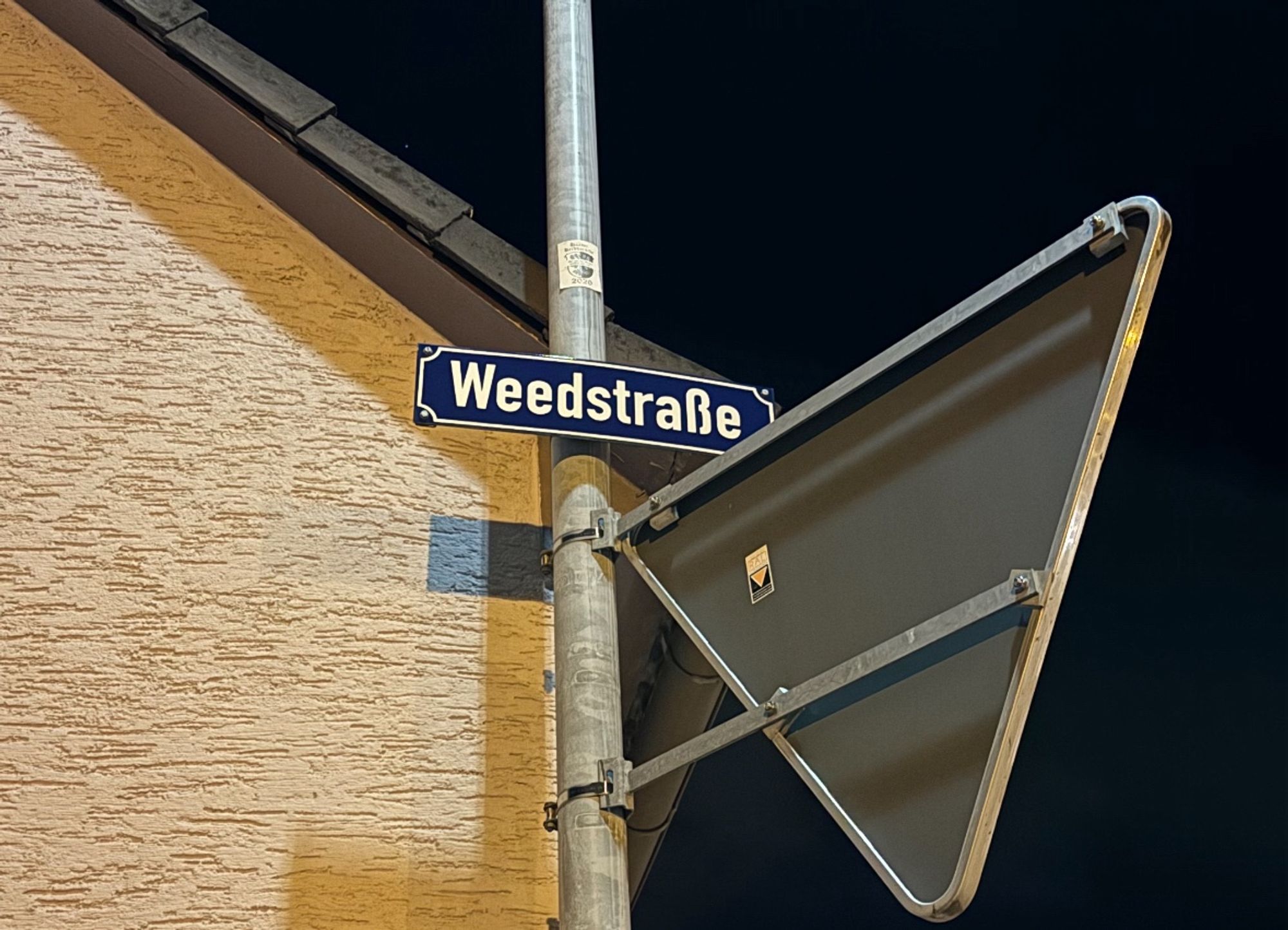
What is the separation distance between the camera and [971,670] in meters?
2.71

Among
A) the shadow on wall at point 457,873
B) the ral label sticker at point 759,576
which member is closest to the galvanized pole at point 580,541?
the ral label sticker at point 759,576

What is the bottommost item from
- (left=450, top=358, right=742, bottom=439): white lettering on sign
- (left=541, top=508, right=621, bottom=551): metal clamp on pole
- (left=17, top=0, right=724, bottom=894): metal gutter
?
(left=541, top=508, right=621, bottom=551): metal clamp on pole

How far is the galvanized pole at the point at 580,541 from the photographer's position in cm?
324

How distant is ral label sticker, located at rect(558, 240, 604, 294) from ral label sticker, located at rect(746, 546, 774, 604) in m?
1.03

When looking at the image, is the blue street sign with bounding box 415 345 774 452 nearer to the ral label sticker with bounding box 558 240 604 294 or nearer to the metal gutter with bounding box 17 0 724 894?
the ral label sticker with bounding box 558 240 604 294

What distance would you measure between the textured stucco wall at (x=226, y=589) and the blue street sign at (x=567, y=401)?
3.19 ft

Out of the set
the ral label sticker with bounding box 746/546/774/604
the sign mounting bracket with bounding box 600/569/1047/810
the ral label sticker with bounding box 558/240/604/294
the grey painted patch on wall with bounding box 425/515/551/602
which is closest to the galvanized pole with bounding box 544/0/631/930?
the ral label sticker with bounding box 558/240/604/294

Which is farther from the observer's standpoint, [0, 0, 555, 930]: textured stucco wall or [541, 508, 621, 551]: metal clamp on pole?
[0, 0, 555, 930]: textured stucco wall

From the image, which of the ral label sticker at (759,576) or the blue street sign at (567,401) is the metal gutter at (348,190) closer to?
the blue street sign at (567,401)

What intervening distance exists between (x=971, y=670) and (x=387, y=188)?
119 inches

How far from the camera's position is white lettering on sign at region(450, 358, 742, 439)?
12.1 ft

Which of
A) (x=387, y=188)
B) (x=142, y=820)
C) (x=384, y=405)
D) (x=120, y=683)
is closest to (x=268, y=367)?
(x=384, y=405)

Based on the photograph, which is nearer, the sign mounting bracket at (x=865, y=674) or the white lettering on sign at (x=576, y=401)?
the sign mounting bracket at (x=865, y=674)

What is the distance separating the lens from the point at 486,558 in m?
4.55
